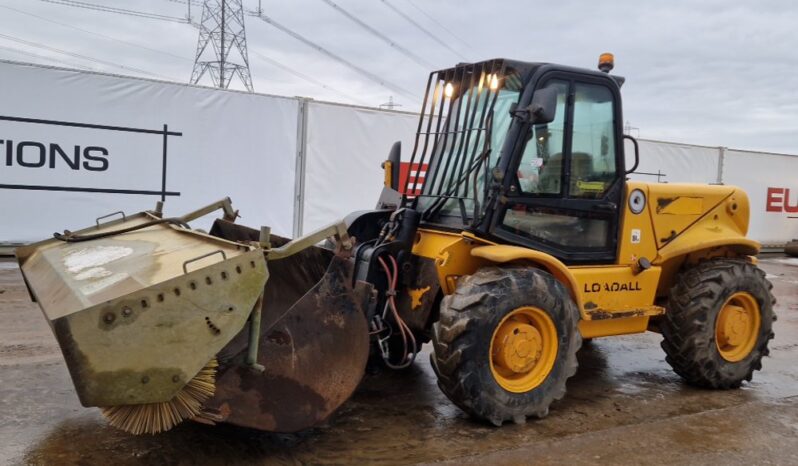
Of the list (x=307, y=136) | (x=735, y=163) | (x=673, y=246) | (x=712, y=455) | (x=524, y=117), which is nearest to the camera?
(x=712, y=455)

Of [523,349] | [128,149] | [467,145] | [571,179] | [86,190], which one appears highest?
[128,149]

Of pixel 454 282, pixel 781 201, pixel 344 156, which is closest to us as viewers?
pixel 454 282

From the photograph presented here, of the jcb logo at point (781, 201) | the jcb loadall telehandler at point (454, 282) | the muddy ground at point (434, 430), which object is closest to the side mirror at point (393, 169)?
the jcb loadall telehandler at point (454, 282)

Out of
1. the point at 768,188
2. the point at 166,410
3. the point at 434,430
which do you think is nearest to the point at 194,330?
the point at 166,410

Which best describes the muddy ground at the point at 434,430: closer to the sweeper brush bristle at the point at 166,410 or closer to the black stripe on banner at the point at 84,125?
the sweeper brush bristle at the point at 166,410

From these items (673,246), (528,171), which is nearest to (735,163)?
(673,246)

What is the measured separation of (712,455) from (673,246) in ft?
5.96

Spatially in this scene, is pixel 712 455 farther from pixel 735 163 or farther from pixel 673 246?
pixel 735 163

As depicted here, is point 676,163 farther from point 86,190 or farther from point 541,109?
point 541,109

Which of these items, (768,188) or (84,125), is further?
(768,188)

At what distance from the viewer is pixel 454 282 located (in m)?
4.45

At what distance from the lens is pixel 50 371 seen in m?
4.94

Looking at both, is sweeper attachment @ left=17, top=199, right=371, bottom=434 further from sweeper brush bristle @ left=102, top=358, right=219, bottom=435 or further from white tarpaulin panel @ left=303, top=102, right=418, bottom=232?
white tarpaulin panel @ left=303, top=102, right=418, bottom=232

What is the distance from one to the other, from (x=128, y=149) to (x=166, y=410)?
311 inches
